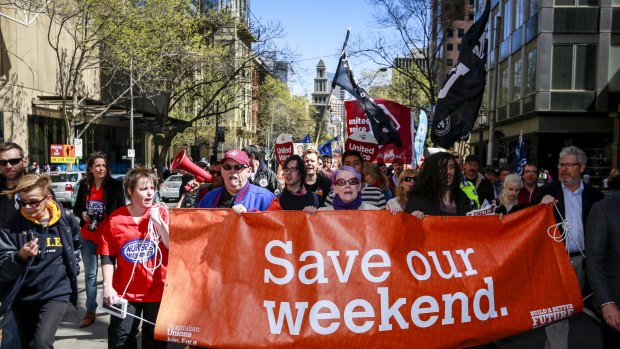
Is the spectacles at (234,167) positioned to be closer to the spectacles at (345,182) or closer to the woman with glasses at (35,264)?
the spectacles at (345,182)

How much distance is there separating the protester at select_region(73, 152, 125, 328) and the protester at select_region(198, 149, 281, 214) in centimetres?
170

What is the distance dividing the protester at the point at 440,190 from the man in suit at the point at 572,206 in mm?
683

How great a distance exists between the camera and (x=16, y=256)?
384cm

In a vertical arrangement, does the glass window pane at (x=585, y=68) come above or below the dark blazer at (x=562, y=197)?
above

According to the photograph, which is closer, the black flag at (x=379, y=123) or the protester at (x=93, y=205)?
the protester at (x=93, y=205)

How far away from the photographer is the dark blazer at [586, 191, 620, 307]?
3.59m

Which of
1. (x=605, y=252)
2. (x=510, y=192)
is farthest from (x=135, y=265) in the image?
(x=510, y=192)

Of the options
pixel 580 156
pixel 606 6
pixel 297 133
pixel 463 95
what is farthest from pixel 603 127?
pixel 297 133

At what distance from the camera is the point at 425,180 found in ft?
15.9

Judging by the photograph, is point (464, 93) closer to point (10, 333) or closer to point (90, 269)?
point (90, 269)

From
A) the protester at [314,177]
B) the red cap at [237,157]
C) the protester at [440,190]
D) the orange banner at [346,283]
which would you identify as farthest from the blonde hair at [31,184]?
the protester at [314,177]

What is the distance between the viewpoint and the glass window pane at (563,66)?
27.0 metres

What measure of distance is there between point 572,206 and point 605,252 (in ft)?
4.08

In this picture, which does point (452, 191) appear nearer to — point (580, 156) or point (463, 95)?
point (580, 156)
